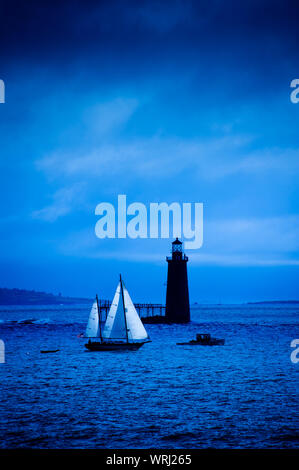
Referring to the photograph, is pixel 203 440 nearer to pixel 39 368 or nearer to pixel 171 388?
pixel 171 388

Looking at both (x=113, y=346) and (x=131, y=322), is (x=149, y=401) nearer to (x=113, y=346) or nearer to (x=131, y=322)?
(x=131, y=322)

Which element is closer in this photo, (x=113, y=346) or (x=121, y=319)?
(x=121, y=319)

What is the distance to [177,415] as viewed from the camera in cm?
2323

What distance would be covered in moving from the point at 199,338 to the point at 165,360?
14.6 meters

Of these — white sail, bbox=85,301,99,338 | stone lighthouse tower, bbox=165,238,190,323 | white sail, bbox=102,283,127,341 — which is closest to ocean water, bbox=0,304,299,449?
white sail, bbox=102,283,127,341

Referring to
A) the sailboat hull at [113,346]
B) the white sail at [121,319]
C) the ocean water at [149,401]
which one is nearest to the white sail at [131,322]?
the white sail at [121,319]

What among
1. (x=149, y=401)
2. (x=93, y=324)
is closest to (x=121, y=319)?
(x=93, y=324)

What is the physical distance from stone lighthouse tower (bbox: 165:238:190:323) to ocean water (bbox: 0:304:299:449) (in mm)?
40163

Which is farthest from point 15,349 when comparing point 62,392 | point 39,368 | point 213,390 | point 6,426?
point 6,426

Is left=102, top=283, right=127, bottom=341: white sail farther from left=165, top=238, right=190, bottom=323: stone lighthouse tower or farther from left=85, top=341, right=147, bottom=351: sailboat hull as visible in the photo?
left=165, top=238, right=190, bottom=323: stone lighthouse tower

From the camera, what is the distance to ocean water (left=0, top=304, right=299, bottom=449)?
19.2 m

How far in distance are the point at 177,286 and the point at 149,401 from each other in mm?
62840

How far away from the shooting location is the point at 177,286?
293ft

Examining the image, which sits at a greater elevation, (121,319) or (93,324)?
(121,319)
